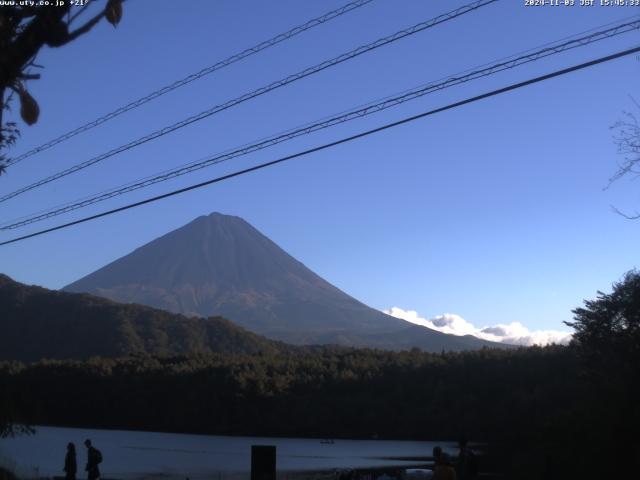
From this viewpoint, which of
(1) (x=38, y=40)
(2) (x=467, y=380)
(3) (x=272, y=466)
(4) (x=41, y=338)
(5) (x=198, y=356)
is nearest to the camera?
(1) (x=38, y=40)

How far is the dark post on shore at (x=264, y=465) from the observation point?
32.8 feet

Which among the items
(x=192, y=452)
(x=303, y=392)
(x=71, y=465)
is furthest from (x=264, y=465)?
(x=303, y=392)

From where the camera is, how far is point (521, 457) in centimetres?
2911

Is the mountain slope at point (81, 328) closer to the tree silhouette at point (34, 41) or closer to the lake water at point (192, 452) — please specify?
the lake water at point (192, 452)

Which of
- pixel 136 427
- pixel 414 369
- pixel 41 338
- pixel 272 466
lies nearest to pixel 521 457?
pixel 272 466

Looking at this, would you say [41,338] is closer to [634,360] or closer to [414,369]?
[414,369]

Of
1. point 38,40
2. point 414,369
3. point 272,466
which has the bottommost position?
point 272,466

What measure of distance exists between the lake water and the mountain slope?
26436mm

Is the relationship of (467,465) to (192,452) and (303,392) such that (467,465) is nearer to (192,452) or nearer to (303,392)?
(192,452)

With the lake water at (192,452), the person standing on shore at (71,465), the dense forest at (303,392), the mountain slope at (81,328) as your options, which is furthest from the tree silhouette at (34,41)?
the mountain slope at (81,328)

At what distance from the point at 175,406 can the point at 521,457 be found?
62608 mm

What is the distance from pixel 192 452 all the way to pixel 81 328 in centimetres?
5205

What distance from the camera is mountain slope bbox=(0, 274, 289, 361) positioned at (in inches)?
4210

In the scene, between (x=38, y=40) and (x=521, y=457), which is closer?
(x=38, y=40)
